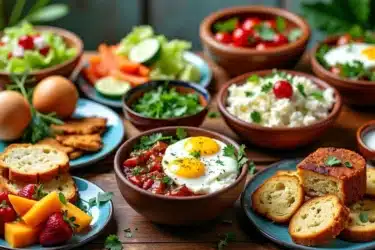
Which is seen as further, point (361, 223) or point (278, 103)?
point (278, 103)

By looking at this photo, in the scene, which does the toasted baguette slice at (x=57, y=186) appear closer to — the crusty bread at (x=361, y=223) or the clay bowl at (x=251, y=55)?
the crusty bread at (x=361, y=223)

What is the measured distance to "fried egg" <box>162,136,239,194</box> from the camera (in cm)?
317

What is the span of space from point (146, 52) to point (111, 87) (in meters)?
0.37

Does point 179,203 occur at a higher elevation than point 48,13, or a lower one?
higher

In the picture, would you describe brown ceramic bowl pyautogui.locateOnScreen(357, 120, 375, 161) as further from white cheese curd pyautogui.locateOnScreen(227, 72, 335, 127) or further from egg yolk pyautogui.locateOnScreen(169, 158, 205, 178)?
egg yolk pyautogui.locateOnScreen(169, 158, 205, 178)

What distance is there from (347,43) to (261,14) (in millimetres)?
657

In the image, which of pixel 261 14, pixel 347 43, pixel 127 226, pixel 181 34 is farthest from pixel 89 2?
pixel 127 226

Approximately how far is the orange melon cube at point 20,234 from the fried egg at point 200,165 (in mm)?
633

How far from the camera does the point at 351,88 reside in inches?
163

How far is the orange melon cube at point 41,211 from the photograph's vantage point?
2.99 metres

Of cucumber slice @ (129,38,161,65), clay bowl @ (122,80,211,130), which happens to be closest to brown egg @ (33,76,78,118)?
clay bowl @ (122,80,211,130)

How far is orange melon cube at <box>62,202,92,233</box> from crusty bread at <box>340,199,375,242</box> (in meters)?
1.09

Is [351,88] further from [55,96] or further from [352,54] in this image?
[55,96]

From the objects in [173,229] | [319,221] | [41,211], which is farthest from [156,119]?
[319,221]
